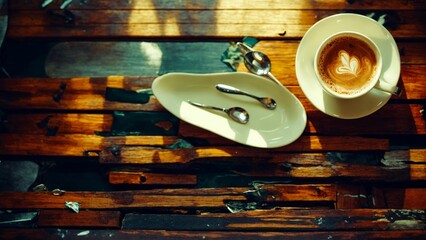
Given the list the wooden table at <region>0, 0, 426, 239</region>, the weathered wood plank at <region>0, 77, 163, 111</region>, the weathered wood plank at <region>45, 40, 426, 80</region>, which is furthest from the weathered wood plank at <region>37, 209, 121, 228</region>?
the weathered wood plank at <region>45, 40, 426, 80</region>

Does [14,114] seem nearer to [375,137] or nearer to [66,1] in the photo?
[66,1]

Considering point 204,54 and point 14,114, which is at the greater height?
point 204,54

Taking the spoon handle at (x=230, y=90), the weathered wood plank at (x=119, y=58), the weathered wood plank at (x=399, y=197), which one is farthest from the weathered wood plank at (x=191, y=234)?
the weathered wood plank at (x=119, y=58)

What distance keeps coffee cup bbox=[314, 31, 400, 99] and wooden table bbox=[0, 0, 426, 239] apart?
163 mm

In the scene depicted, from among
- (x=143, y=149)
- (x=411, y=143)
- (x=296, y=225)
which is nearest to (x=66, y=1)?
(x=143, y=149)

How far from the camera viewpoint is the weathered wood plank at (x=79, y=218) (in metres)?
1.81

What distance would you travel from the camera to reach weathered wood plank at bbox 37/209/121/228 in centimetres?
181

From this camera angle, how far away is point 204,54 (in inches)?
77.3

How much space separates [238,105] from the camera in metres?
1.82

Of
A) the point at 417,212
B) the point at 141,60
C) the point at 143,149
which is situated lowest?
the point at 143,149

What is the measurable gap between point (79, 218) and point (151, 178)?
327mm

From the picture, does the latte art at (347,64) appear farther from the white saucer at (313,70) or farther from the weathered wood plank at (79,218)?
the weathered wood plank at (79,218)

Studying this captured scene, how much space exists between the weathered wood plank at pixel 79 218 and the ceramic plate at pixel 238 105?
1.61ft

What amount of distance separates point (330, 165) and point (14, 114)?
52.7 inches
